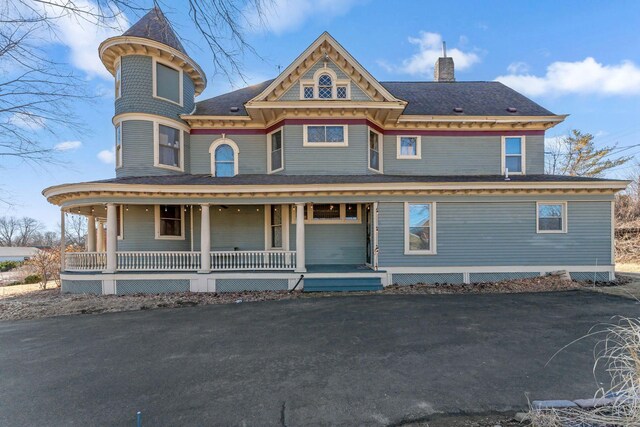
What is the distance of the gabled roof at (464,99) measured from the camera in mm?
12328

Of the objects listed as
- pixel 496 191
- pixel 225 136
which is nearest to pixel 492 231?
pixel 496 191

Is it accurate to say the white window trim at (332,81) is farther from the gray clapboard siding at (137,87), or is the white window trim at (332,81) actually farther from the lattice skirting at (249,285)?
the lattice skirting at (249,285)

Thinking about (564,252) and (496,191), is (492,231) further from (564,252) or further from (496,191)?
(564,252)

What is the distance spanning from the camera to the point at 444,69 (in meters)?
16.2

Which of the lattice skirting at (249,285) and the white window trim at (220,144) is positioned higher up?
the white window trim at (220,144)

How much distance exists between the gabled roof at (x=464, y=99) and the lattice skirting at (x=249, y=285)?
8624 mm

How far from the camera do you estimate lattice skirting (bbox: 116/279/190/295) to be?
949 centimetres

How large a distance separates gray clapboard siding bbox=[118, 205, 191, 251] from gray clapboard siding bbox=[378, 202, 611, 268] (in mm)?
8825

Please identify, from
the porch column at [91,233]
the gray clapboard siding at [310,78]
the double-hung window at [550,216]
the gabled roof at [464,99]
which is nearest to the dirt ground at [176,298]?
the double-hung window at [550,216]

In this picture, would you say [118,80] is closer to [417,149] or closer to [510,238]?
[417,149]

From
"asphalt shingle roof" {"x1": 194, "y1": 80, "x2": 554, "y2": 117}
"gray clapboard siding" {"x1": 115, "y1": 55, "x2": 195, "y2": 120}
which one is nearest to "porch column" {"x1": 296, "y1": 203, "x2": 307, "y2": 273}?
"asphalt shingle roof" {"x1": 194, "y1": 80, "x2": 554, "y2": 117}

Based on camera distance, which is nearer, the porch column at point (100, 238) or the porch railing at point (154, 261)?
the porch railing at point (154, 261)

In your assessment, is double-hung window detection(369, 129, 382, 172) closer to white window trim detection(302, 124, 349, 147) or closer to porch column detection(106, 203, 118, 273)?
white window trim detection(302, 124, 349, 147)

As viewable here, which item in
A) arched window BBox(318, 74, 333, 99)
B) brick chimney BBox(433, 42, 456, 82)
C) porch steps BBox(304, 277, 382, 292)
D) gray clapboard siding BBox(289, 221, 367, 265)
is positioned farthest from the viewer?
brick chimney BBox(433, 42, 456, 82)
